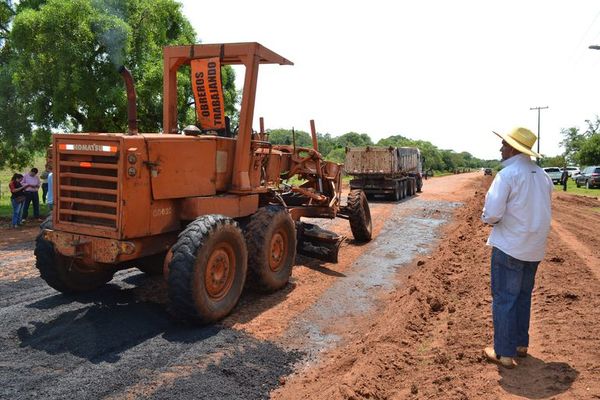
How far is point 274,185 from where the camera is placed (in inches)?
336

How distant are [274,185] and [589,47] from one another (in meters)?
22.7

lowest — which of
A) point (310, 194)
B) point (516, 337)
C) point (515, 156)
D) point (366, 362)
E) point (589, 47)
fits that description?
point (366, 362)

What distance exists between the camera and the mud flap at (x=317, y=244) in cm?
875

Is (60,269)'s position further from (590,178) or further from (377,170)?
(590,178)

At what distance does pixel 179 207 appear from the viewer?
6.04 m

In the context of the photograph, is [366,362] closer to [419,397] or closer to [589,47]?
[419,397]

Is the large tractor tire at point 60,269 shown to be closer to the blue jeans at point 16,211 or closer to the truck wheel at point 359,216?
the truck wheel at point 359,216

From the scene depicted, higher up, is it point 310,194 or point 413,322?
point 310,194

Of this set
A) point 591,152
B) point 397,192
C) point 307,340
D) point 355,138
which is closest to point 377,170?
point 397,192

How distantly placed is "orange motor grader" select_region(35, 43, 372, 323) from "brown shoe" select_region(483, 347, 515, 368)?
2.83 metres

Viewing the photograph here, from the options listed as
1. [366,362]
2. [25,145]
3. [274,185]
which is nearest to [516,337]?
[366,362]

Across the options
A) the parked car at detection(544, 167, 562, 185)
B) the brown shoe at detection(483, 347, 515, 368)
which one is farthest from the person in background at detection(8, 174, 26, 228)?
the parked car at detection(544, 167, 562, 185)

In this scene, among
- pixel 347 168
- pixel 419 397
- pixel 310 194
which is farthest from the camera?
pixel 347 168

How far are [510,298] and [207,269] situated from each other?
3.10 meters
